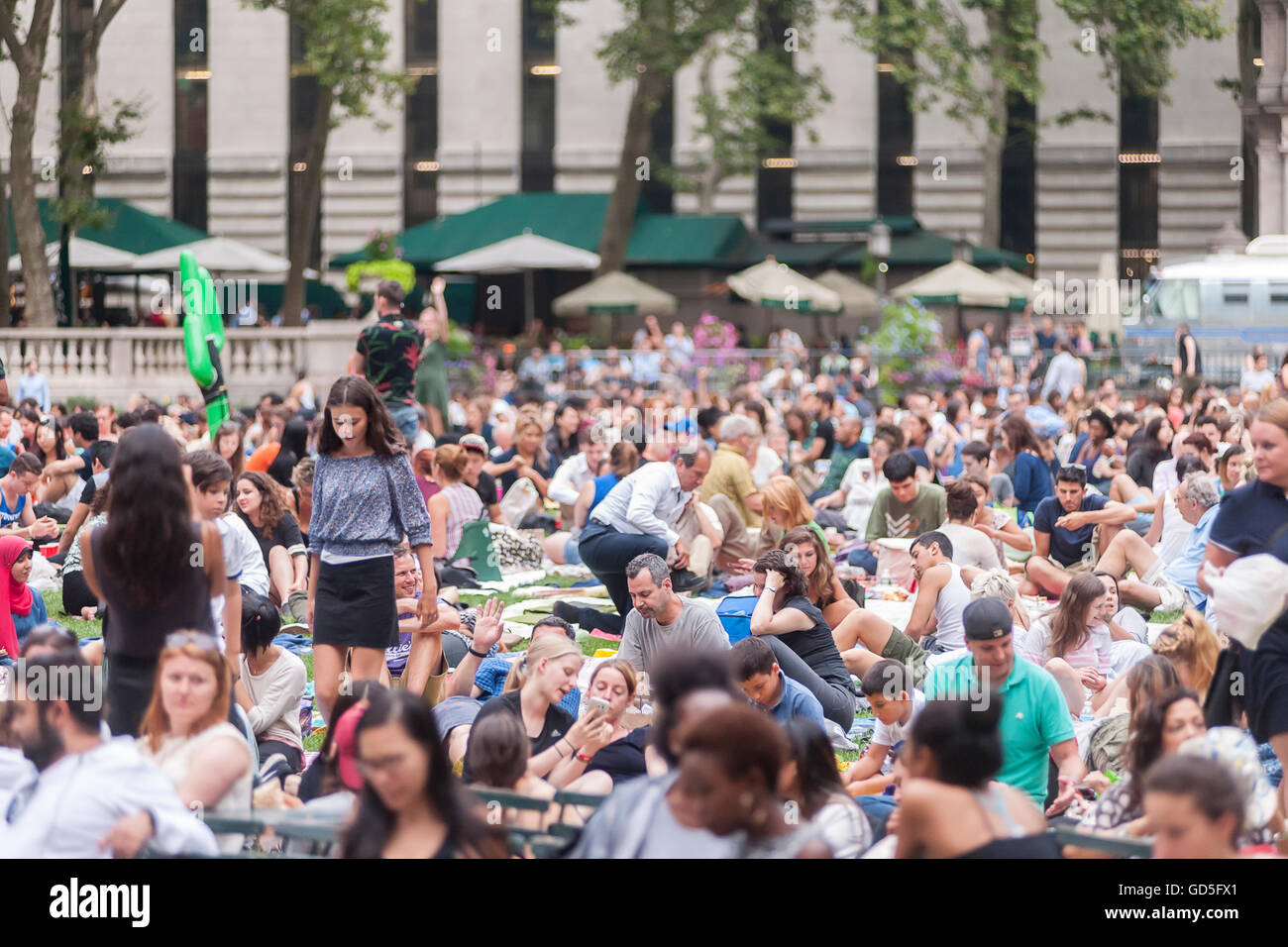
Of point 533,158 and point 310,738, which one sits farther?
point 533,158

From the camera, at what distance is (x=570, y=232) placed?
36.9 metres

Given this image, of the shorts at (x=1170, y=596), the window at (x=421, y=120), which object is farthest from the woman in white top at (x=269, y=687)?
the window at (x=421, y=120)

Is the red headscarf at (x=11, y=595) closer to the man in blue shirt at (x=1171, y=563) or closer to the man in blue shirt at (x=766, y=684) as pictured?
the man in blue shirt at (x=766, y=684)

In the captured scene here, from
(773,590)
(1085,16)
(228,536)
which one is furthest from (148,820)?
(1085,16)

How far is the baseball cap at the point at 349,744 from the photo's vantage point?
4941mm

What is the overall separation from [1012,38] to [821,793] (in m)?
30.8

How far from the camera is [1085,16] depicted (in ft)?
112

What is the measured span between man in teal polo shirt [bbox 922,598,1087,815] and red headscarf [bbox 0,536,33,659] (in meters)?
4.74

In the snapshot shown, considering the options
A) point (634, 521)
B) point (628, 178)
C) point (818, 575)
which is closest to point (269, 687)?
point (818, 575)

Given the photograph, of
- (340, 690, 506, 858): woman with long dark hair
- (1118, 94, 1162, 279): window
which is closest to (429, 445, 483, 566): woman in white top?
(340, 690, 506, 858): woman with long dark hair

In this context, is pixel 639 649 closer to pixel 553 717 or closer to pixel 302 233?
pixel 553 717
